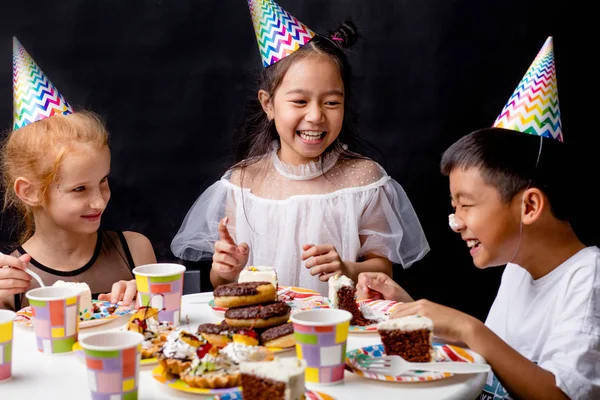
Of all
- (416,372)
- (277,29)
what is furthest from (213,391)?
(277,29)

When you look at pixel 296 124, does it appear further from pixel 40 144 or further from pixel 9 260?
pixel 9 260

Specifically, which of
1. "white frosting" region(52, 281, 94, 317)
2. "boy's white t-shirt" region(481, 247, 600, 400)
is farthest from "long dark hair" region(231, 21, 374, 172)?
"white frosting" region(52, 281, 94, 317)

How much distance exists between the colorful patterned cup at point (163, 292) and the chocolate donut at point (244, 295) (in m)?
0.13

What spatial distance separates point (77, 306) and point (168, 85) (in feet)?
5.83

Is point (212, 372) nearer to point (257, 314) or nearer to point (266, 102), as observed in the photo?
point (257, 314)

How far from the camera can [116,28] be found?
3027 millimetres

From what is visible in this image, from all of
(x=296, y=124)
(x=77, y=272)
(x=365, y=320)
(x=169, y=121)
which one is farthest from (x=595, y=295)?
(x=169, y=121)

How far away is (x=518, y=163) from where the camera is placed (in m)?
1.77

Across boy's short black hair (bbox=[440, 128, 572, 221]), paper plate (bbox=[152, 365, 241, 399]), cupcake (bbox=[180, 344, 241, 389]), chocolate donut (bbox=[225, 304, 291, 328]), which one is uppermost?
boy's short black hair (bbox=[440, 128, 572, 221])

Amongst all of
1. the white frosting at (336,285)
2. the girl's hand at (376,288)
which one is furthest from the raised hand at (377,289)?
the white frosting at (336,285)

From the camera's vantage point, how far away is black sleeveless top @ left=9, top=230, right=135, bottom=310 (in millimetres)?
2213

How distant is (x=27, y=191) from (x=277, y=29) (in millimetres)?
1001

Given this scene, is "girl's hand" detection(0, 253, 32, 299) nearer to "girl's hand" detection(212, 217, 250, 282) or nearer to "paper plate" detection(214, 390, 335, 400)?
"girl's hand" detection(212, 217, 250, 282)

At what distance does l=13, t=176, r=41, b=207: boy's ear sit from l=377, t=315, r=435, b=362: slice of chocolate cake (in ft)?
4.29
